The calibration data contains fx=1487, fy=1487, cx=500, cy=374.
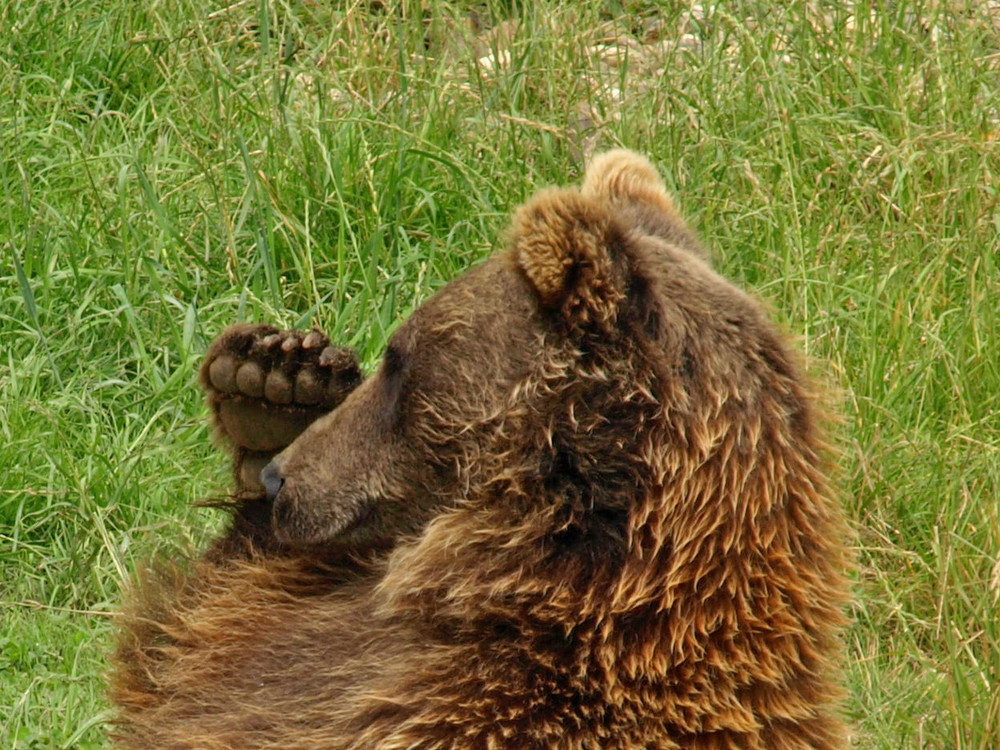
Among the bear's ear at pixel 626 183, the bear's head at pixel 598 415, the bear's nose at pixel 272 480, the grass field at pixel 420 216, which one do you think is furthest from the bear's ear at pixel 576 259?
the grass field at pixel 420 216

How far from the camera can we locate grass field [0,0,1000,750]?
4695 mm

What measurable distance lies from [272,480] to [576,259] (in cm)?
92

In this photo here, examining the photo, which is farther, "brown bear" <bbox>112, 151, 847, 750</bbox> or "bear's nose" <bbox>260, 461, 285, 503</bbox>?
"bear's nose" <bbox>260, 461, 285, 503</bbox>

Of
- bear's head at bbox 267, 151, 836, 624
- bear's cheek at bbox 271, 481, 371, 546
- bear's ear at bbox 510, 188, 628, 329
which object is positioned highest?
bear's ear at bbox 510, 188, 628, 329

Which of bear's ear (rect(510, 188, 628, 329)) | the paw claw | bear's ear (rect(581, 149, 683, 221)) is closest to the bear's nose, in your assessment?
the paw claw

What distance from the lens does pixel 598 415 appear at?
3020 millimetres

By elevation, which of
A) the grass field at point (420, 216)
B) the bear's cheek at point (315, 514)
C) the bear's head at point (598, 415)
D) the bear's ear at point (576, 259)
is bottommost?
the grass field at point (420, 216)

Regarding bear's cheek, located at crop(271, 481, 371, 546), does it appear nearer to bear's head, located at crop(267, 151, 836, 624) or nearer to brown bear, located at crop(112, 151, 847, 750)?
brown bear, located at crop(112, 151, 847, 750)

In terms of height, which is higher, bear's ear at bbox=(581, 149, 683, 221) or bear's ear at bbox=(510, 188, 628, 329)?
bear's ear at bbox=(510, 188, 628, 329)

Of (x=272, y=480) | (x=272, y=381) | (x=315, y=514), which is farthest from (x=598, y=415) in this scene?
(x=272, y=381)

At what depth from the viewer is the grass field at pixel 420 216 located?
4.70 meters

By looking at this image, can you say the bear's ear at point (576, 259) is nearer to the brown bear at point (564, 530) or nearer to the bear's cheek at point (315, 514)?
the brown bear at point (564, 530)

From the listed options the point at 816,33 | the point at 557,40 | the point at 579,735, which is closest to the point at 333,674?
the point at 579,735

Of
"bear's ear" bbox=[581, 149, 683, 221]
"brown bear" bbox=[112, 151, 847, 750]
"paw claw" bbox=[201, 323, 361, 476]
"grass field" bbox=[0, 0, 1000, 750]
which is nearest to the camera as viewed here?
"brown bear" bbox=[112, 151, 847, 750]
